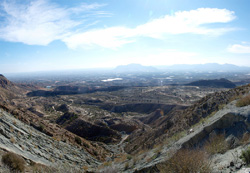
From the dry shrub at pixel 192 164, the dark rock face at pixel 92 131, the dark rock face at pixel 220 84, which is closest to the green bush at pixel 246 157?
the dry shrub at pixel 192 164

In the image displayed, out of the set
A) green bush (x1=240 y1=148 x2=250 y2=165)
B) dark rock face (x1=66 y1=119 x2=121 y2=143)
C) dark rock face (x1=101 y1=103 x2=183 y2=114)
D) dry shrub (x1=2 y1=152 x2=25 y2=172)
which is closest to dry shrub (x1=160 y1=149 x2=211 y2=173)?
green bush (x1=240 y1=148 x2=250 y2=165)

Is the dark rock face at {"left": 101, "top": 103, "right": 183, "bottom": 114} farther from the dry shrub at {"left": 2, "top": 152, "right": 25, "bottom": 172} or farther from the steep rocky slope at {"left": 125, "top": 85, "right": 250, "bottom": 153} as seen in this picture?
the dry shrub at {"left": 2, "top": 152, "right": 25, "bottom": 172}

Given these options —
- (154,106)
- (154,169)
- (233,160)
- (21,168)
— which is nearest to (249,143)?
(233,160)

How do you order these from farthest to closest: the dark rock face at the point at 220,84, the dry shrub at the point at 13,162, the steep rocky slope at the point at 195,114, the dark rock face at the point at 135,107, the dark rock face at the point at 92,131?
the dark rock face at the point at 220,84, the dark rock face at the point at 135,107, the dark rock face at the point at 92,131, the steep rocky slope at the point at 195,114, the dry shrub at the point at 13,162

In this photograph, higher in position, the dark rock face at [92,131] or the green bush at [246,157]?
the green bush at [246,157]

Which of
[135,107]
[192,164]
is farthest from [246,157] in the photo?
[135,107]

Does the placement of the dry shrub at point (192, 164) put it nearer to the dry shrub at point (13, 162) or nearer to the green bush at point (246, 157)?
the green bush at point (246, 157)

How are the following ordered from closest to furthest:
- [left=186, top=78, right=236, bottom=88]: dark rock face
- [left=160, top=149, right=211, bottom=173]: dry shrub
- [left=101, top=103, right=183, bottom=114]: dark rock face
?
[left=160, top=149, right=211, bottom=173]: dry shrub
[left=101, top=103, right=183, bottom=114]: dark rock face
[left=186, top=78, right=236, bottom=88]: dark rock face

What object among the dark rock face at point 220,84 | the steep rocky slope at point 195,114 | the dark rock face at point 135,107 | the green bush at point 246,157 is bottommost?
the dark rock face at point 135,107

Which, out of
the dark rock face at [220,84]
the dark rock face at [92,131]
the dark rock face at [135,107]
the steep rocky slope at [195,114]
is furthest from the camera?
the dark rock face at [220,84]

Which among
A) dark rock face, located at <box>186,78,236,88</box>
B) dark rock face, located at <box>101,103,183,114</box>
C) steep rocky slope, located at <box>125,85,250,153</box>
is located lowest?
dark rock face, located at <box>101,103,183,114</box>
